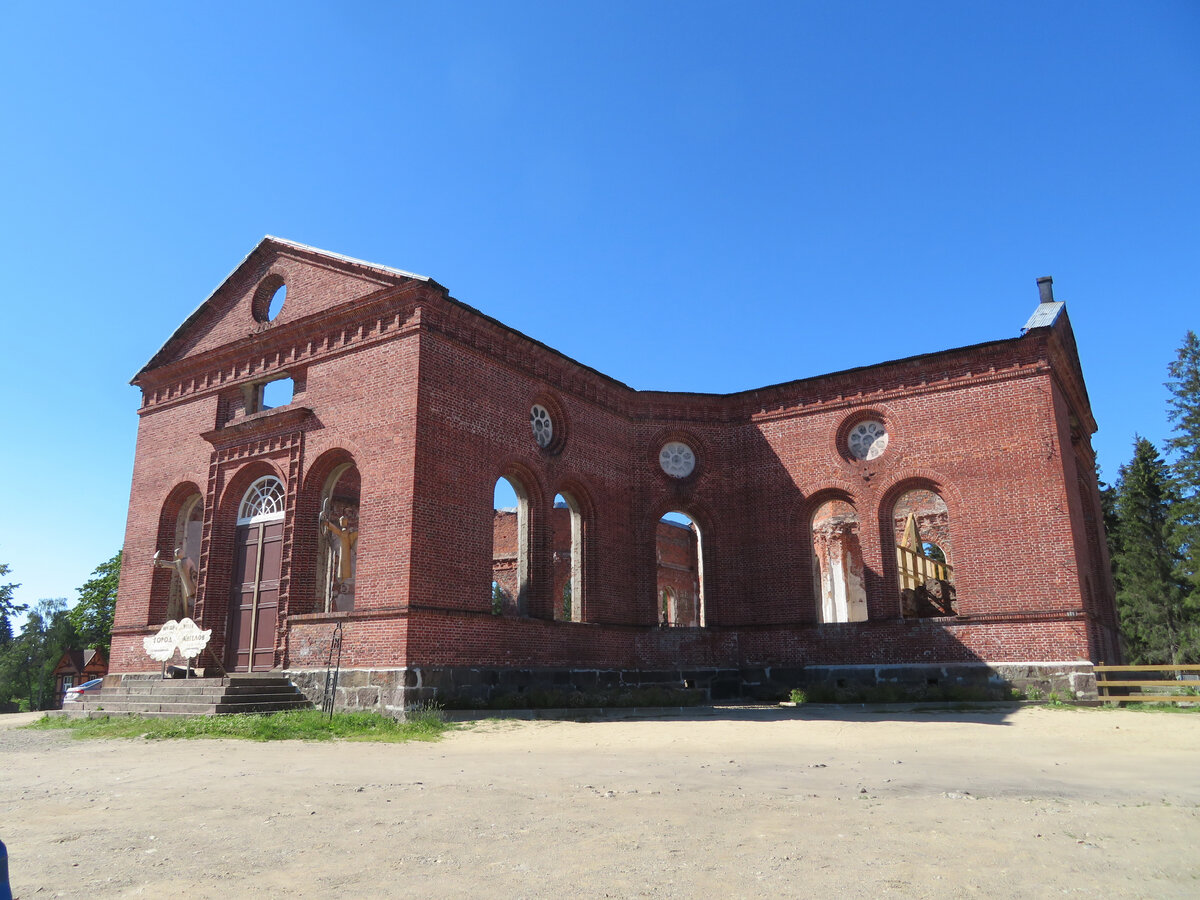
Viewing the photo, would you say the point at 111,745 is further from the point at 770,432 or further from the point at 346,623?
the point at 770,432

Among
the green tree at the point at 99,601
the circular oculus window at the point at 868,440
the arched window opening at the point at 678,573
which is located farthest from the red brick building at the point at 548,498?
the green tree at the point at 99,601

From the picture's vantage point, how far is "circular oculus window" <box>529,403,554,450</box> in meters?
19.4

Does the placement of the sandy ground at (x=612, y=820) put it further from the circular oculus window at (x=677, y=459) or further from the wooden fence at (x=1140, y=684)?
the circular oculus window at (x=677, y=459)

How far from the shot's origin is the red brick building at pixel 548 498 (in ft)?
53.3

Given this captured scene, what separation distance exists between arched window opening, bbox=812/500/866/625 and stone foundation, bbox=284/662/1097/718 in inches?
254

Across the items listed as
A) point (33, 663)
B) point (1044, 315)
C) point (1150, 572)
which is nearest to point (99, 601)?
point (33, 663)

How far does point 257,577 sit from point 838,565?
17064 millimetres

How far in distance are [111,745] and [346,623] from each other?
4.45 m

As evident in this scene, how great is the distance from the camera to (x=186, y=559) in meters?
19.7

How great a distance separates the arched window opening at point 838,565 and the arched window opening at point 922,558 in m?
1.57

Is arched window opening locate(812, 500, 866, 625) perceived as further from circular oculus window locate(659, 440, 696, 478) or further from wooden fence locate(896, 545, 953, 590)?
circular oculus window locate(659, 440, 696, 478)

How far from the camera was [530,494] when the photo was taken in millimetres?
19062

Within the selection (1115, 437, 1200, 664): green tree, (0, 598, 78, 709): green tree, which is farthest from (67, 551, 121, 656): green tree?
(1115, 437, 1200, 664): green tree

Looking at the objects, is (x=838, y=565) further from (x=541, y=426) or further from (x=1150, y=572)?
(x=1150, y=572)
